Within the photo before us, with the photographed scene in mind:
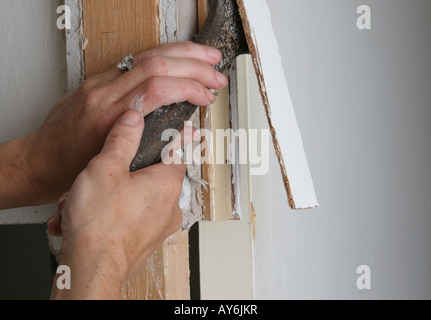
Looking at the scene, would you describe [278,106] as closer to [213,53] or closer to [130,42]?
[213,53]

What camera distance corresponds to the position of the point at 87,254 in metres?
0.55

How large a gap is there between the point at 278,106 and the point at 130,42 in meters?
0.28

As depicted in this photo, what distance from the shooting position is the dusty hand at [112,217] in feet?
1.77

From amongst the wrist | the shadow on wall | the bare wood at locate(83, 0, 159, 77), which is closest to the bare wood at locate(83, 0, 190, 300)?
the bare wood at locate(83, 0, 159, 77)

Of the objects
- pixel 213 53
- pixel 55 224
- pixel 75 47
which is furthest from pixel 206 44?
pixel 55 224

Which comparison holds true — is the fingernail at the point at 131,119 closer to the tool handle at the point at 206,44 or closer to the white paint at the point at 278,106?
the tool handle at the point at 206,44

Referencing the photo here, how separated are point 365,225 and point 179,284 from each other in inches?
30.1

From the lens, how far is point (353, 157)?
131 centimetres

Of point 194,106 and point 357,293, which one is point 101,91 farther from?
point 357,293

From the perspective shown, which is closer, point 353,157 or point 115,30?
point 115,30

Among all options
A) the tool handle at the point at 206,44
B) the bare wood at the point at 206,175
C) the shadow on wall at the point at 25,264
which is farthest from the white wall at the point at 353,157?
the shadow on wall at the point at 25,264

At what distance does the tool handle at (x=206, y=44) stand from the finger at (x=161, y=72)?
5cm

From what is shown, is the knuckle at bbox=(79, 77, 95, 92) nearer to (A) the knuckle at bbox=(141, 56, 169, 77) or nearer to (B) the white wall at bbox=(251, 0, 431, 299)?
(A) the knuckle at bbox=(141, 56, 169, 77)
